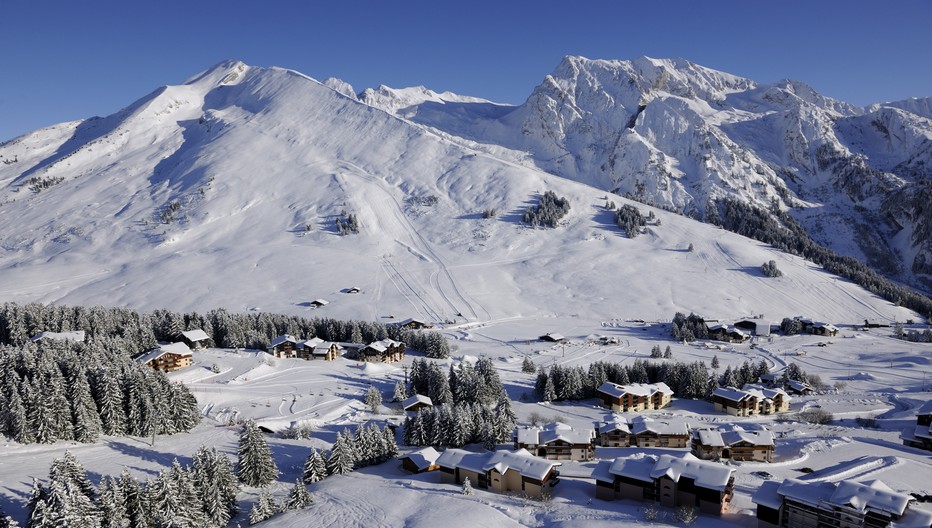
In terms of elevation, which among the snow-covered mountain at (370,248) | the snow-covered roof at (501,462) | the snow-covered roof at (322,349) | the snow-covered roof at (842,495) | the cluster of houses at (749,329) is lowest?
the snow-covered roof at (501,462)

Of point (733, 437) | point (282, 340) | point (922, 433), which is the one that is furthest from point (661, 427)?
point (282, 340)

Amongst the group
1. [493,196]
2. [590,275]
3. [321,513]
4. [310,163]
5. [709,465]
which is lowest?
[321,513]

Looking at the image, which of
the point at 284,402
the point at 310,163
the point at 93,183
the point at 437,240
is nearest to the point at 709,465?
the point at 284,402

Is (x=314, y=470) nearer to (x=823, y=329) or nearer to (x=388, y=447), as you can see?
(x=388, y=447)

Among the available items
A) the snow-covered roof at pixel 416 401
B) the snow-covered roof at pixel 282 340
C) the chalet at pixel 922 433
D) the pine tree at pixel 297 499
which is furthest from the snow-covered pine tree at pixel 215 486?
the chalet at pixel 922 433

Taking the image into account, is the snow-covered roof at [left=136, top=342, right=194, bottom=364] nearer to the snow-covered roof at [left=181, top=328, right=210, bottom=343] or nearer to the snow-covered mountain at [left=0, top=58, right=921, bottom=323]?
A: the snow-covered roof at [left=181, top=328, right=210, bottom=343]

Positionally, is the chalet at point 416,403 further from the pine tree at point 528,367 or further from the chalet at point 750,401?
the chalet at point 750,401

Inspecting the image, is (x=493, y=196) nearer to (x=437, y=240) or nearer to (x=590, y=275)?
(x=437, y=240)
